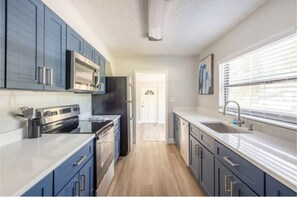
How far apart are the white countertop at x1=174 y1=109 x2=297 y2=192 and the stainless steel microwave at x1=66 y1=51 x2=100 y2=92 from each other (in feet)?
5.18

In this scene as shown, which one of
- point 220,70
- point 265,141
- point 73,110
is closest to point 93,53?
point 73,110

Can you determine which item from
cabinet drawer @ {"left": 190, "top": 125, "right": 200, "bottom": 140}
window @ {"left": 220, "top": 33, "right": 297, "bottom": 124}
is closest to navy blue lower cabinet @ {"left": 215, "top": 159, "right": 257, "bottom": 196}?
cabinet drawer @ {"left": 190, "top": 125, "right": 200, "bottom": 140}

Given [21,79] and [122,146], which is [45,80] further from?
[122,146]

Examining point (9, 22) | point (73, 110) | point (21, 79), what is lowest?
point (73, 110)

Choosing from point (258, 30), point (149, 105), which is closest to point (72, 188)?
point (258, 30)

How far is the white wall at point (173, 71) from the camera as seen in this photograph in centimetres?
466

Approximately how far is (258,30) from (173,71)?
106 inches

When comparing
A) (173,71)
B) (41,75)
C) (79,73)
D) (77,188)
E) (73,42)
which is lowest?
(77,188)

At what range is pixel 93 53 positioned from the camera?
108 inches

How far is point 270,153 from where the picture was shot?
1251mm

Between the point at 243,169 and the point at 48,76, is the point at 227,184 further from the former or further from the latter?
the point at 48,76

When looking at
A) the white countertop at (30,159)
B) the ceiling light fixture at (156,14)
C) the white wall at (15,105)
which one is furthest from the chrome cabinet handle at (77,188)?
the ceiling light fixture at (156,14)

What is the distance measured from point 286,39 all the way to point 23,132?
259 cm

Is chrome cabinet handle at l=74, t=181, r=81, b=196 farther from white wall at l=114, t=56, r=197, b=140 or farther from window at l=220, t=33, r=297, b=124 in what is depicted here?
white wall at l=114, t=56, r=197, b=140
